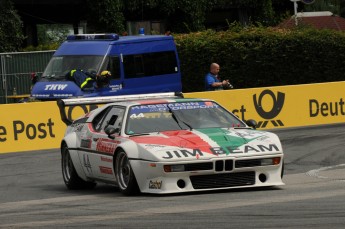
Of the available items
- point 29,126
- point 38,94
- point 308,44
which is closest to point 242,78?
point 308,44

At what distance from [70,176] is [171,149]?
283 centimetres

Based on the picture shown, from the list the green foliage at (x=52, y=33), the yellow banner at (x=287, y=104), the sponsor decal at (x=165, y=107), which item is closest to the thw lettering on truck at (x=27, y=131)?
the yellow banner at (x=287, y=104)

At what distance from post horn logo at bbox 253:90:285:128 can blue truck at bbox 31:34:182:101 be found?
14.0ft

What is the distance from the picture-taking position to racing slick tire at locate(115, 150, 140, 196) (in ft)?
42.0

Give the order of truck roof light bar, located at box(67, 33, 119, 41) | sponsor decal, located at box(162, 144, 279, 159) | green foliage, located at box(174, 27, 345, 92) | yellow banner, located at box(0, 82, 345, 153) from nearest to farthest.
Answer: sponsor decal, located at box(162, 144, 279, 159) < yellow banner, located at box(0, 82, 345, 153) < truck roof light bar, located at box(67, 33, 119, 41) < green foliage, located at box(174, 27, 345, 92)

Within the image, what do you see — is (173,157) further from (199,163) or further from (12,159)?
(12,159)

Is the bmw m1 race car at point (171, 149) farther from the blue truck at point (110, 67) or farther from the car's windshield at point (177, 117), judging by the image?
the blue truck at point (110, 67)

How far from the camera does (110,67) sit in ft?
91.4

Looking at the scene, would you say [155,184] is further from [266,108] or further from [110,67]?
[110,67]

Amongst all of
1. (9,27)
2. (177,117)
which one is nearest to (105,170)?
(177,117)

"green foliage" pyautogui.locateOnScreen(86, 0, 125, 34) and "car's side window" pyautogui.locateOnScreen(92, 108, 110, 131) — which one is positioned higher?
"green foliage" pyautogui.locateOnScreen(86, 0, 125, 34)

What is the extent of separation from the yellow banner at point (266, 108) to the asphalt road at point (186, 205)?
16.6ft

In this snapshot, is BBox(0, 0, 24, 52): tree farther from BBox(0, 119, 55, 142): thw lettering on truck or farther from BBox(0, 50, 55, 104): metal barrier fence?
BBox(0, 119, 55, 142): thw lettering on truck

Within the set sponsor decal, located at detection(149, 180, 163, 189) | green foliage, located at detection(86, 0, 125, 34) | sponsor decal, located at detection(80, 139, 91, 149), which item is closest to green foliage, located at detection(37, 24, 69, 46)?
green foliage, located at detection(86, 0, 125, 34)
